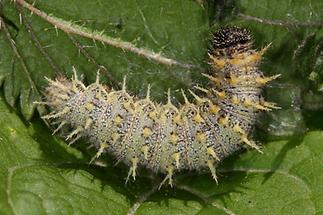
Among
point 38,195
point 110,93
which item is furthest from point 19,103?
point 38,195

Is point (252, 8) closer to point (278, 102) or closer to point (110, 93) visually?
point (278, 102)

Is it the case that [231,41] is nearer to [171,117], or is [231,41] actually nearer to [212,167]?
[171,117]

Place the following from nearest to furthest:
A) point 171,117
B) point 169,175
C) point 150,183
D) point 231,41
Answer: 1. point 231,41
2. point 169,175
3. point 171,117
4. point 150,183

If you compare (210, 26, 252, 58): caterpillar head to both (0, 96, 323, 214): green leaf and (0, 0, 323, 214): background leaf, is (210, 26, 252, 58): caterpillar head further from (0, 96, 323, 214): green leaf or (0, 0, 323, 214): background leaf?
(0, 96, 323, 214): green leaf

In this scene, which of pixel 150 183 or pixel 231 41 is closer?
pixel 231 41

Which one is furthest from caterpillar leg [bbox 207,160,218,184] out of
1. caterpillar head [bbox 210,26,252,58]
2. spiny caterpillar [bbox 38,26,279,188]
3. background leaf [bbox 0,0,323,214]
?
caterpillar head [bbox 210,26,252,58]

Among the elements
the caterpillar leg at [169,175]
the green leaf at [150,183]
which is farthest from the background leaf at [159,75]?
the caterpillar leg at [169,175]

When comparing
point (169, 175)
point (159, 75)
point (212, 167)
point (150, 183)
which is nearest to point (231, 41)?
point (159, 75)

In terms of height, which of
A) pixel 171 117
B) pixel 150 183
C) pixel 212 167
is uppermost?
pixel 171 117

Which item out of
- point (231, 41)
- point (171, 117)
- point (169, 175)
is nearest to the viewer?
point (231, 41)
